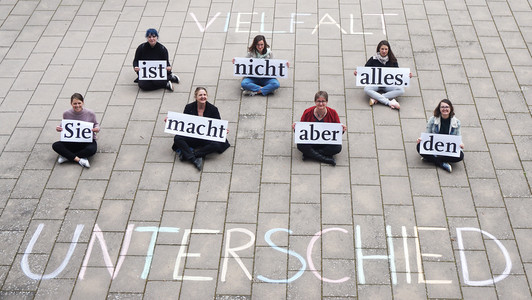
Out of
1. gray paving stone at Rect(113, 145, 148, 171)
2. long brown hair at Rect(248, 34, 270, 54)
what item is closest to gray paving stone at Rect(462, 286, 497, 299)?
gray paving stone at Rect(113, 145, 148, 171)

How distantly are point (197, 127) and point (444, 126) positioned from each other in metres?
3.42

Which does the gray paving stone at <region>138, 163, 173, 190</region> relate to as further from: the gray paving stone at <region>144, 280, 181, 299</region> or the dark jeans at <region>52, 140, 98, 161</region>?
the gray paving stone at <region>144, 280, 181, 299</region>

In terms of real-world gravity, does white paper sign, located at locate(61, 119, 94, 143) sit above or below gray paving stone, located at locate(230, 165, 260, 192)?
above

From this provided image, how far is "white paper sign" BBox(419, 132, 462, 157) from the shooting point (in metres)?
8.53

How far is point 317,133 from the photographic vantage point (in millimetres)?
8711

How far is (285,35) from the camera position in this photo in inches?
464

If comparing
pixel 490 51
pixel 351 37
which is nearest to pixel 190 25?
pixel 351 37

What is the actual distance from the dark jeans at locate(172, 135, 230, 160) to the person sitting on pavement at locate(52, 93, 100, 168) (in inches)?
46.0

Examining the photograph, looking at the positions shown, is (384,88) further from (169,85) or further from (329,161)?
(169,85)

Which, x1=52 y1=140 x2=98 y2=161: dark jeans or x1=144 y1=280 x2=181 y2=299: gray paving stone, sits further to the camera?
x1=52 y1=140 x2=98 y2=161: dark jeans

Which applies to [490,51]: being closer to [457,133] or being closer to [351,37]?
[351,37]

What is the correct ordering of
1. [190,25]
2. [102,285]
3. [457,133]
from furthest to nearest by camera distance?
[190,25] → [457,133] → [102,285]

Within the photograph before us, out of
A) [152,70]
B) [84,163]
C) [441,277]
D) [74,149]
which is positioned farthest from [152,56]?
[441,277]

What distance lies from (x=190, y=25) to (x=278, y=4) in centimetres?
189
